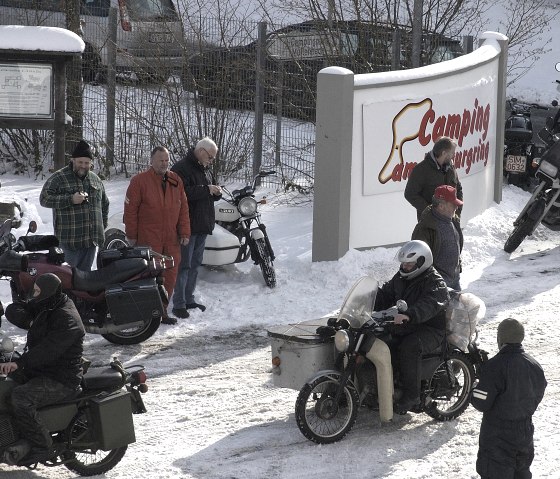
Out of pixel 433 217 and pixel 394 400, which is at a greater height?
pixel 433 217

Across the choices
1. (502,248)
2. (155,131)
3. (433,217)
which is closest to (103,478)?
(433,217)

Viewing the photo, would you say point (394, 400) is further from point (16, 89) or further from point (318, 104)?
point (16, 89)

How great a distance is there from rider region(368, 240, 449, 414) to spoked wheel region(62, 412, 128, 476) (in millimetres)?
2041

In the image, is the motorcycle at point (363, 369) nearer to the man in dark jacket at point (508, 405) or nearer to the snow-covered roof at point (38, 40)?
the man in dark jacket at point (508, 405)

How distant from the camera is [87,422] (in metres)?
7.53

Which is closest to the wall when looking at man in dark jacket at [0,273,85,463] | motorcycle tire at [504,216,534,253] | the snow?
the snow

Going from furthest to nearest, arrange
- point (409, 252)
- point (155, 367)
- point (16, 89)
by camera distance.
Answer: point (16, 89) → point (155, 367) → point (409, 252)

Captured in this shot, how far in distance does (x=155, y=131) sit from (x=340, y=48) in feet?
9.16

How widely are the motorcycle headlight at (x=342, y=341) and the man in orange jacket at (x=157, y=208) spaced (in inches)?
122

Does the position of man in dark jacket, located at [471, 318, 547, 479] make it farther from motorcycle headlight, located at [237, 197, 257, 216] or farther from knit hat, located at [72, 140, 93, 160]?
motorcycle headlight, located at [237, 197, 257, 216]

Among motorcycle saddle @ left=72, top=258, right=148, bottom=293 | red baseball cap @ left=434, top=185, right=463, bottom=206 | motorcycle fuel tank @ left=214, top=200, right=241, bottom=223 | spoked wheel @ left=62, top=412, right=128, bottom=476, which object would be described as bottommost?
spoked wheel @ left=62, top=412, right=128, bottom=476

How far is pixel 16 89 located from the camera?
43.3 feet

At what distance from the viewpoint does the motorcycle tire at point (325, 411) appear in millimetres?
8125

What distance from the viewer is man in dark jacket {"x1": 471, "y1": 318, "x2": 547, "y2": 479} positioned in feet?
22.6
